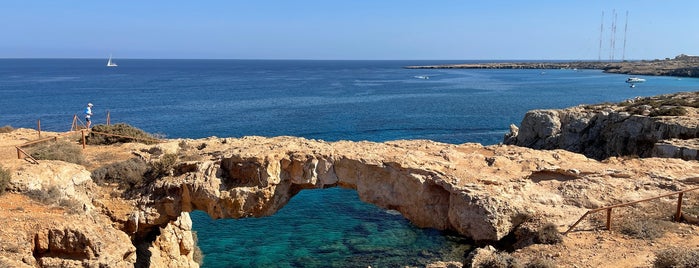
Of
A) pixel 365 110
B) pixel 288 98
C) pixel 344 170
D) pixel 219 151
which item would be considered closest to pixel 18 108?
pixel 288 98

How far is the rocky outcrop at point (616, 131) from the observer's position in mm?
26172

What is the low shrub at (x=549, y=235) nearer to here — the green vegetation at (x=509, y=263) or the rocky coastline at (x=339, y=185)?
the rocky coastline at (x=339, y=185)

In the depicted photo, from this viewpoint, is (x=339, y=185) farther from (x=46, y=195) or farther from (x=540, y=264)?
(x=46, y=195)

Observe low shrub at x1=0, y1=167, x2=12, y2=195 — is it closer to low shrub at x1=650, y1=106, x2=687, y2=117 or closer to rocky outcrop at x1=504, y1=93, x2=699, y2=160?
rocky outcrop at x1=504, y1=93, x2=699, y2=160

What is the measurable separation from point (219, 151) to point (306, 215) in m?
9.98

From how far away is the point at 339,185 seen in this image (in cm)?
1798

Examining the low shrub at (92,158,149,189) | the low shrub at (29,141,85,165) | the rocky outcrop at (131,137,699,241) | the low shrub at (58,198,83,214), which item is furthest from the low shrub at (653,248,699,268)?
the low shrub at (29,141,85,165)

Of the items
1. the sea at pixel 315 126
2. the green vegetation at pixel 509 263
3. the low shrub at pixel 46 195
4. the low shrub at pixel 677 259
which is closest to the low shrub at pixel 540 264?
the green vegetation at pixel 509 263

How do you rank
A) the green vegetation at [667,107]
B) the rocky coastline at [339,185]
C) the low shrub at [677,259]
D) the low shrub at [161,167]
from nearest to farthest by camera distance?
A: the low shrub at [677,259] < the rocky coastline at [339,185] < the low shrub at [161,167] < the green vegetation at [667,107]

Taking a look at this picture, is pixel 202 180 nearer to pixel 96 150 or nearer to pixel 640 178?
pixel 96 150

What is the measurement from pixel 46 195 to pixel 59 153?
145 inches

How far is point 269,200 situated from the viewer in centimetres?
1744

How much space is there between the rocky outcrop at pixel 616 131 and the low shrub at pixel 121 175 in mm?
21813

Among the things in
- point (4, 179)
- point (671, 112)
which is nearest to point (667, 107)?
point (671, 112)
